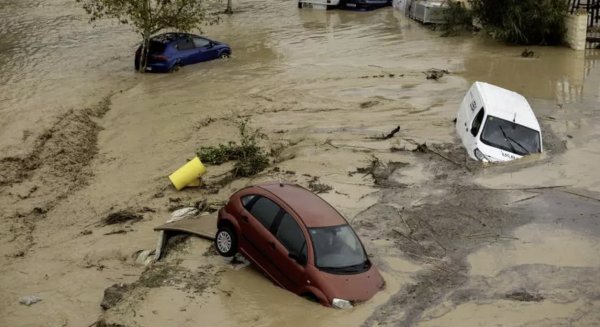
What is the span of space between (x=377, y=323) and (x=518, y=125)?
8.31 m

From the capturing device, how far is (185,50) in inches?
1029

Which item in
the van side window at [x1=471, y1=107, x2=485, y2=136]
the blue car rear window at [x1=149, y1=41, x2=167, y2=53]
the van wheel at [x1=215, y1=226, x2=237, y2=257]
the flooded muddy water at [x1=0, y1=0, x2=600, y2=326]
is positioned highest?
the blue car rear window at [x1=149, y1=41, x2=167, y2=53]

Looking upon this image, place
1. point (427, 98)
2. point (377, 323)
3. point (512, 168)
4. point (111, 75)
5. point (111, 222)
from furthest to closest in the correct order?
point (111, 75) → point (427, 98) → point (512, 168) → point (111, 222) → point (377, 323)

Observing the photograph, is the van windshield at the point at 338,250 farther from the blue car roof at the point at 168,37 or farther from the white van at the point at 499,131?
the blue car roof at the point at 168,37

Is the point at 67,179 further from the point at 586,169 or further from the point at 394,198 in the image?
the point at 586,169

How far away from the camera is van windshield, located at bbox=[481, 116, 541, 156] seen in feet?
53.9

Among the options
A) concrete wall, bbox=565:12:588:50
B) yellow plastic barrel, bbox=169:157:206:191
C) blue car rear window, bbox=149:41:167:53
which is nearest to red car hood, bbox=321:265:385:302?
yellow plastic barrel, bbox=169:157:206:191

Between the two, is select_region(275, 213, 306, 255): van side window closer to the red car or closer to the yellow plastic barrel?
the red car

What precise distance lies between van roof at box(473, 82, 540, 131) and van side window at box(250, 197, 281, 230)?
289 inches

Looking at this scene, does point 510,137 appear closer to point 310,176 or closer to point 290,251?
point 310,176

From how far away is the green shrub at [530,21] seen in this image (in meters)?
29.3

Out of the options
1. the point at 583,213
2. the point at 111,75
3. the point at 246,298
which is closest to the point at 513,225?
the point at 583,213

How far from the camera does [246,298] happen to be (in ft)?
34.4

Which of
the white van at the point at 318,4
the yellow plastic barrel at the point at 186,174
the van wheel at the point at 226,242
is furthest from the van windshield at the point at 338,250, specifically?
the white van at the point at 318,4
